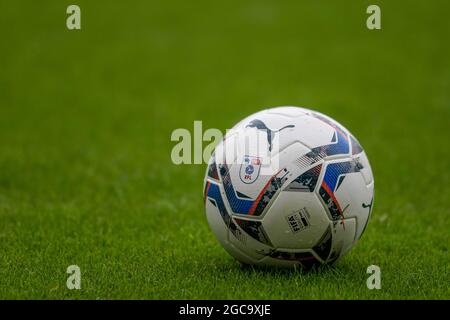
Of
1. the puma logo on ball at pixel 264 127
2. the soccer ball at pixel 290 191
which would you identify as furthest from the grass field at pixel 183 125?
the puma logo on ball at pixel 264 127

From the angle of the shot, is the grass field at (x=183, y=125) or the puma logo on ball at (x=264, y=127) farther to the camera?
the grass field at (x=183, y=125)

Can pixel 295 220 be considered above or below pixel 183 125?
below

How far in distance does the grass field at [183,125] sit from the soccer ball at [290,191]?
0.28 meters

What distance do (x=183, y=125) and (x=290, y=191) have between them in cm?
864

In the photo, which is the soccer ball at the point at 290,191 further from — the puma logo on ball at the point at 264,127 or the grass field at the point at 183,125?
the grass field at the point at 183,125

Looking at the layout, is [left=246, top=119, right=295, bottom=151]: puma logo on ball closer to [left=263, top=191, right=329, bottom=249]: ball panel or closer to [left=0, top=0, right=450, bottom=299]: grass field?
[left=263, top=191, right=329, bottom=249]: ball panel

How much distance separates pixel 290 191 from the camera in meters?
6.07

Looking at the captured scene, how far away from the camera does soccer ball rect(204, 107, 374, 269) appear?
6.08 m

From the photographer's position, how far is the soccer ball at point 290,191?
20.0 ft

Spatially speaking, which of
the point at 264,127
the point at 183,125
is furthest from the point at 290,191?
the point at 183,125

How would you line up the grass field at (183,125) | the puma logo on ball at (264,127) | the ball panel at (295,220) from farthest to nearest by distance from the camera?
the grass field at (183,125), the puma logo on ball at (264,127), the ball panel at (295,220)

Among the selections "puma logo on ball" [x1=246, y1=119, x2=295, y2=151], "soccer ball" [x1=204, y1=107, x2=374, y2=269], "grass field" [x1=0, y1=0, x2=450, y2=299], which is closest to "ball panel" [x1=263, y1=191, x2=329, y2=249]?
"soccer ball" [x1=204, y1=107, x2=374, y2=269]

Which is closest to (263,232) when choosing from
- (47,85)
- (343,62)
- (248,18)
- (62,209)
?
(62,209)

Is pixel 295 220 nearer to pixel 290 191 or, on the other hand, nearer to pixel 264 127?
pixel 290 191
